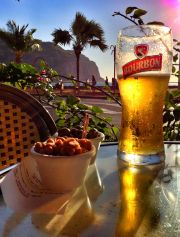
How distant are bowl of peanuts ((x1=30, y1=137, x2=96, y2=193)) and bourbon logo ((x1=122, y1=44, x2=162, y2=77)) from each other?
276mm

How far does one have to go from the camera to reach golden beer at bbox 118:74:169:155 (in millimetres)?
972

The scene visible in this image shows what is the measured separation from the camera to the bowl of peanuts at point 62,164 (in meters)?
0.77

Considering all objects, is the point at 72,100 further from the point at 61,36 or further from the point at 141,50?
the point at 61,36

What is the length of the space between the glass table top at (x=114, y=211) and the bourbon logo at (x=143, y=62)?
273 millimetres

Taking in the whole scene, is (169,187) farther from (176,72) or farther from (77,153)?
(176,72)

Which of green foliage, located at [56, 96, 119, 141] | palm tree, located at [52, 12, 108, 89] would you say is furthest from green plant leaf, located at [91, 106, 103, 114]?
palm tree, located at [52, 12, 108, 89]

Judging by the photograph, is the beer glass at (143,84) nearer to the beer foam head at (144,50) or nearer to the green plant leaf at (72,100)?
the beer foam head at (144,50)

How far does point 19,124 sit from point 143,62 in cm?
77

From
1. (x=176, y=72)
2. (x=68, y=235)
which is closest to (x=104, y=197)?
(x=68, y=235)

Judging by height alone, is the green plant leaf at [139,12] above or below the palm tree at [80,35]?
below

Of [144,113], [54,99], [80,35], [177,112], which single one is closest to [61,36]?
[80,35]

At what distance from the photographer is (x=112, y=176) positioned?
0.89 meters

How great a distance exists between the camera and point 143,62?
3.08 ft

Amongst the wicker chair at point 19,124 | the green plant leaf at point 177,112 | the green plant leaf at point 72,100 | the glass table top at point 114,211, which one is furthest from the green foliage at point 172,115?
the glass table top at point 114,211
